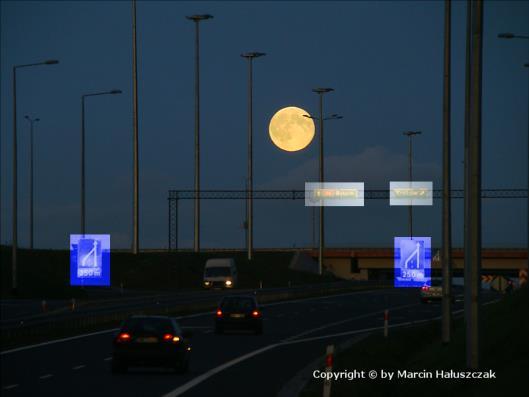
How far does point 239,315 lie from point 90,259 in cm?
584

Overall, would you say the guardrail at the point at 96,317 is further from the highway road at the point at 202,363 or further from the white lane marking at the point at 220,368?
A: the white lane marking at the point at 220,368

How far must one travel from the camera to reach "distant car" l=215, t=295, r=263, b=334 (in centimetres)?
5100

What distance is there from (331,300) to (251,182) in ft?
62.7

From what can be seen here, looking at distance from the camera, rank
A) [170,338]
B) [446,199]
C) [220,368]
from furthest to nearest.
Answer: [446,199], [220,368], [170,338]

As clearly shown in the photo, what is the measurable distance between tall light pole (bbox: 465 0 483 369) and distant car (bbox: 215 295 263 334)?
27011 millimetres

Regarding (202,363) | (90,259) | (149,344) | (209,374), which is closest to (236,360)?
(202,363)

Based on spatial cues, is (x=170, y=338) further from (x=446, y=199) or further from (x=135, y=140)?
(x=135, y=140)

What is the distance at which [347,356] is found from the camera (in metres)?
35.8

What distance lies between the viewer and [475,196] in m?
23.6

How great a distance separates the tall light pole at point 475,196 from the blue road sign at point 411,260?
22.7 m

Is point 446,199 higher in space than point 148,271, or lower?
higher

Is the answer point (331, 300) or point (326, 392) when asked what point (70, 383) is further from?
point (331, 300)

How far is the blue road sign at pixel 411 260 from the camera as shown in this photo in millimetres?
47219

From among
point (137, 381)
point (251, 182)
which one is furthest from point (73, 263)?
point (251, 182)
